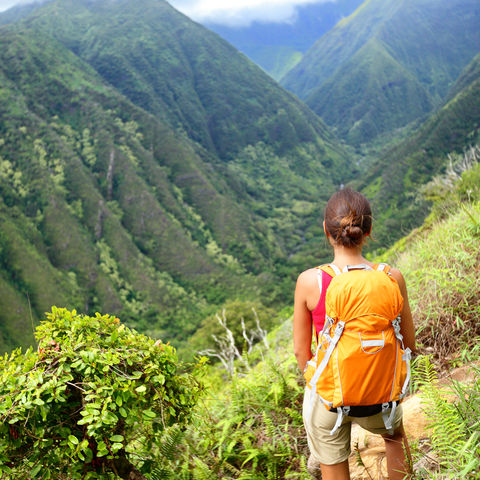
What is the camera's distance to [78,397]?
275cm

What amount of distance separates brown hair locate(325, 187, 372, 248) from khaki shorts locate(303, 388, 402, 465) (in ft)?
2.99

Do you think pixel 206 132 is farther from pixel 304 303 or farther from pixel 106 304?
pixel 304 303

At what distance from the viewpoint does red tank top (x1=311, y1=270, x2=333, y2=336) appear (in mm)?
2336

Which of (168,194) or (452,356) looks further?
(168,194)

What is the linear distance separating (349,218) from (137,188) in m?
105

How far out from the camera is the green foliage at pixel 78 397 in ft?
8.04

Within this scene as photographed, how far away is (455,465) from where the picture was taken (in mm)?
2275

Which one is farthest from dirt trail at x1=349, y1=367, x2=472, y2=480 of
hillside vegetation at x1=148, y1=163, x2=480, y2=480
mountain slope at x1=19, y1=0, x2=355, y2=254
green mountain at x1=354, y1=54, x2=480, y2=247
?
mountain slope at x1=19, y1=0, x2=355, y2=254

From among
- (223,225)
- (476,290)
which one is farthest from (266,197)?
(476,290)

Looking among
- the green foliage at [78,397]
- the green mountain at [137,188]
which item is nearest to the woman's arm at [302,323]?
the green foliage at [78,397]

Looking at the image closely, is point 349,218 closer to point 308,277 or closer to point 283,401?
point 308,277

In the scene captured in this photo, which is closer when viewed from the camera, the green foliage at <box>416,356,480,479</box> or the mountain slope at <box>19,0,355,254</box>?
the green foliage at <box>416,356,480,479</box>

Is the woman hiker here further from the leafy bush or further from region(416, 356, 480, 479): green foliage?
the leafy bush

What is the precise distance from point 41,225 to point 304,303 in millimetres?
90097
